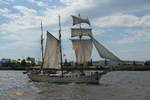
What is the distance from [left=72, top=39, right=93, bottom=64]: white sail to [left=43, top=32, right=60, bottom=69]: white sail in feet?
18.7

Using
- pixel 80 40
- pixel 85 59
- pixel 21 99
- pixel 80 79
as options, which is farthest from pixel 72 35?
pixel 21 99

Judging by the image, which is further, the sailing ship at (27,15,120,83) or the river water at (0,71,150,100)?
the sailing ship at (27,15,120,83)

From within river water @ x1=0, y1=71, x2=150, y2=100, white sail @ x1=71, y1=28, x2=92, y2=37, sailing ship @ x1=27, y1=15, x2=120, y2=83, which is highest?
white sail @ x1=71, y1=28, x2=92, y2=37

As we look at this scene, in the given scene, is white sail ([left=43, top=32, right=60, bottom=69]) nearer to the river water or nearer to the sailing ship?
the sailing ship

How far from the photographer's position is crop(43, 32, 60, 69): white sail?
260 feet

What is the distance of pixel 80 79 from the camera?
7225cm

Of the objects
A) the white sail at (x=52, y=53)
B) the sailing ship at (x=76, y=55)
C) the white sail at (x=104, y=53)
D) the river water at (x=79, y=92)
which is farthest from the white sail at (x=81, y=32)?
the river water at (x=79, y=92)

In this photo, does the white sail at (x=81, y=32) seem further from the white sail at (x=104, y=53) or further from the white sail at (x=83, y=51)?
the white sail at (x=104, y=53)

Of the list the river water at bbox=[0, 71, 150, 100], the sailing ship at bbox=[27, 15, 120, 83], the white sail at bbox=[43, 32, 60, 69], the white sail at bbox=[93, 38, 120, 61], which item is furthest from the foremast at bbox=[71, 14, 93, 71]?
the river water at bbox=[0, 71, 150, 100]

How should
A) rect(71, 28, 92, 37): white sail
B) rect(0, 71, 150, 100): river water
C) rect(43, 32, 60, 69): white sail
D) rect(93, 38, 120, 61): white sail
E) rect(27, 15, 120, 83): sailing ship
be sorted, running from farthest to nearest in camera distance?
rect(43, 32, 60, 69): white sail, rect(71, 28, 92, 37): white sail, rect(27, 15, 120, 83): sailing ship, rect(93, 38, 120, 61): white sail, rect(0, 71, 150, 100): river water

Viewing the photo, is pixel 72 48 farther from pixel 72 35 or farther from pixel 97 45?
pixel 97 45

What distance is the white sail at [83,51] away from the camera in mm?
76188

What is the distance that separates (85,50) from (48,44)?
11083 mm

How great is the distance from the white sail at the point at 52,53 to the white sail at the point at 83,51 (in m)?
5.70
